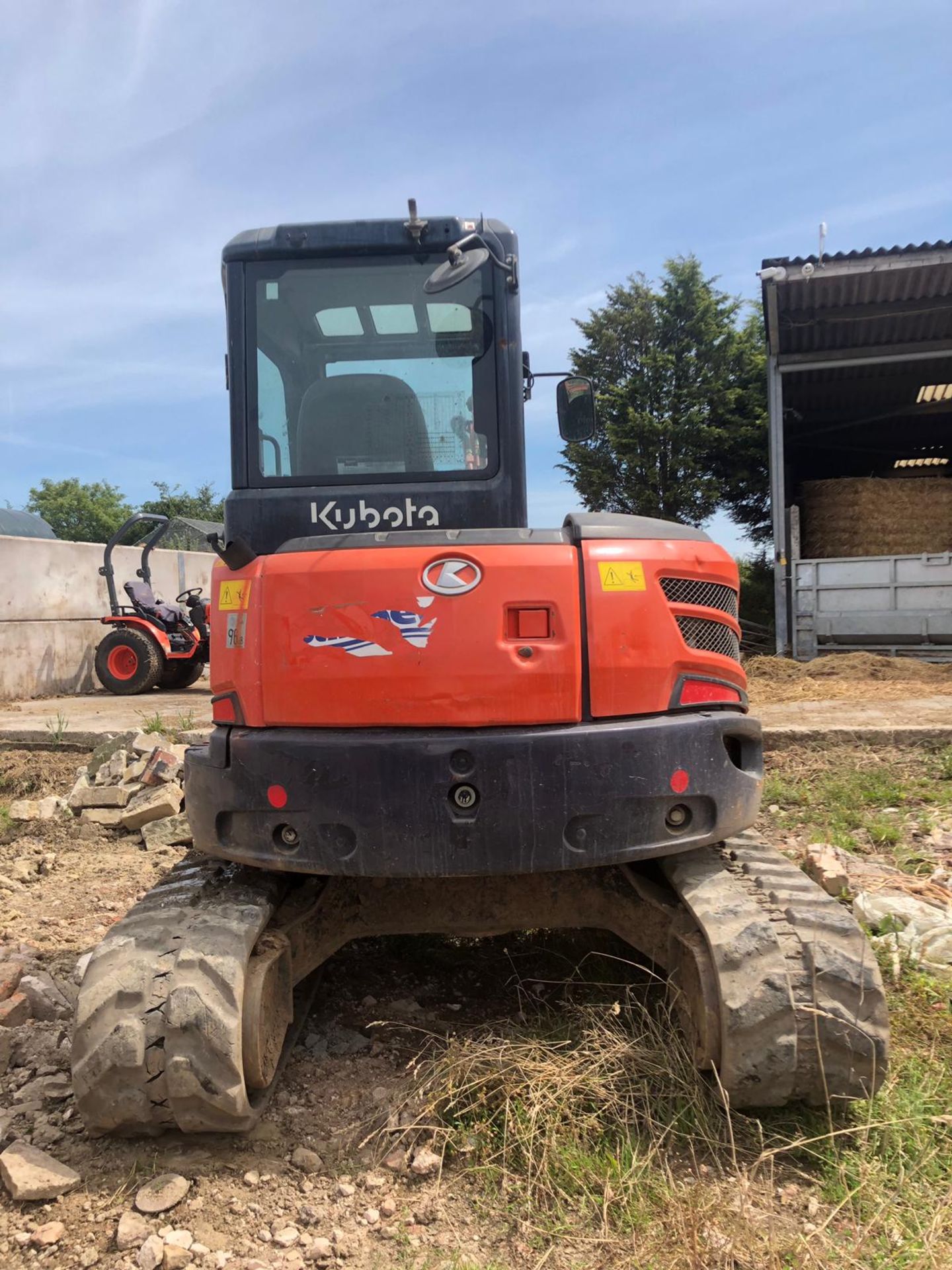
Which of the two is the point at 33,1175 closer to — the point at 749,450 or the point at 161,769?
the point at 161,769

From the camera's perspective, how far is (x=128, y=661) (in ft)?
35.1

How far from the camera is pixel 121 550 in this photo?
13.0 m

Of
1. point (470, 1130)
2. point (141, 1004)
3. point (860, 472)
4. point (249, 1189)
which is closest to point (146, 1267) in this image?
point (249, 1189)

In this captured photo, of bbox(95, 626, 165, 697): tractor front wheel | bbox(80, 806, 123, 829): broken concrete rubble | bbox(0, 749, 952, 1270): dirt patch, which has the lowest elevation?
bbox(0, 749, 952, 1270): dirt patch

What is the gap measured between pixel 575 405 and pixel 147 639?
26.7ft

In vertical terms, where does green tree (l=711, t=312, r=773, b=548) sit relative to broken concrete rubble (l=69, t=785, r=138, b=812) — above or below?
above

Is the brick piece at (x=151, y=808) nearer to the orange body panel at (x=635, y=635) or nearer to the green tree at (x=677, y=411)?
the orange body panel at (x=635, y=635)

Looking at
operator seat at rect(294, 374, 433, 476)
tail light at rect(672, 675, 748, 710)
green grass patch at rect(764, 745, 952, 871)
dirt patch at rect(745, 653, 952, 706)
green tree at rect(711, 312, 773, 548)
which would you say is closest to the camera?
tail light at rect(672, 675, 748, 710)

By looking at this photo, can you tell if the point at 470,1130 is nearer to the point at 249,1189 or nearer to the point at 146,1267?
the point at 249,1189

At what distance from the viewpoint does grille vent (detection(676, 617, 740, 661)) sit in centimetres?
280

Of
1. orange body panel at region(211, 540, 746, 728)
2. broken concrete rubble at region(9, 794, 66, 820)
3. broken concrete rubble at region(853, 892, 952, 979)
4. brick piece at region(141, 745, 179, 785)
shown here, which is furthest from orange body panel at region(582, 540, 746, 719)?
broken concrete rubble at region(9, 794, 66, 820)

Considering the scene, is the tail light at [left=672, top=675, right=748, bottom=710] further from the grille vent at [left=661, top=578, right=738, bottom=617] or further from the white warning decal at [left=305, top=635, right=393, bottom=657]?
the white warning decal at [left=305, top=635, right=393, bottom=657]

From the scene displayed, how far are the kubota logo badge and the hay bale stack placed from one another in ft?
40.9

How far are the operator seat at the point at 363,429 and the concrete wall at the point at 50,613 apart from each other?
8.55 metres
